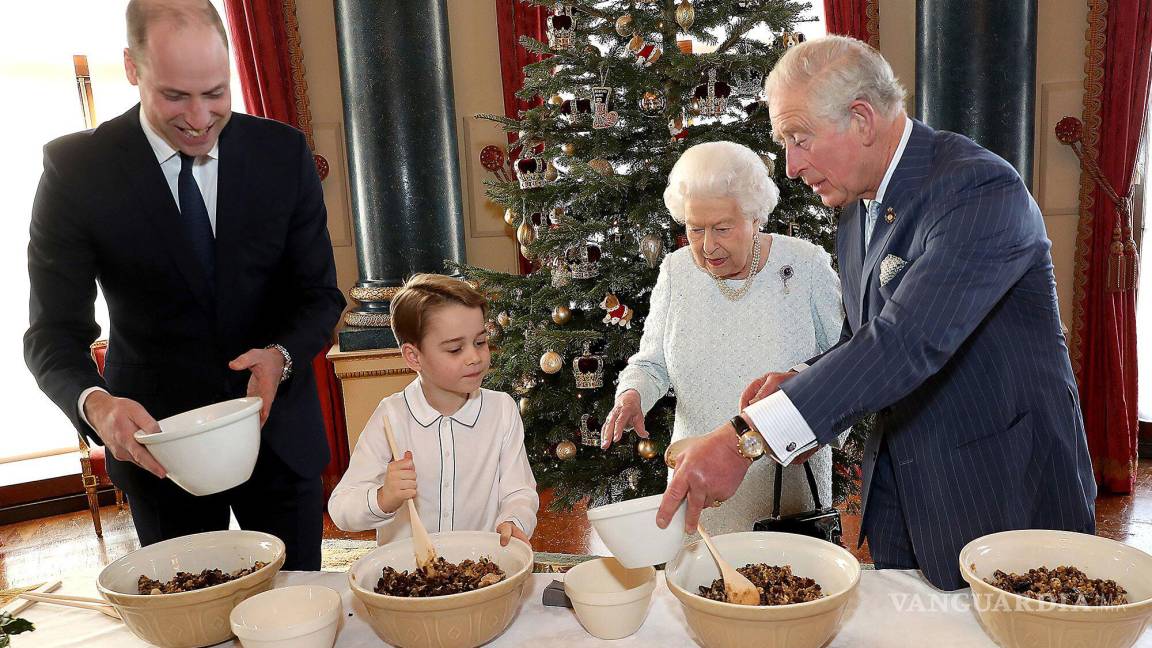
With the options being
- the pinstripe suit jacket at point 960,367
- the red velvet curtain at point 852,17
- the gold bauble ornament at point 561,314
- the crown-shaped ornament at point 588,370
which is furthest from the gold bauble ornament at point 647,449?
the red velvet curtain at point 852,17

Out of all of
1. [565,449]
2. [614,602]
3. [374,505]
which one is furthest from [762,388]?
[565,449]

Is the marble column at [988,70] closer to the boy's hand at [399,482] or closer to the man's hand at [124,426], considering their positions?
the boy's hand at [399,482]

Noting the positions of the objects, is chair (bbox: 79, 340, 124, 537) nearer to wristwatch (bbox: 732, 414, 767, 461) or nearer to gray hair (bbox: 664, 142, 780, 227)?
gray hair (bbox: 664, 142, 780, 227)

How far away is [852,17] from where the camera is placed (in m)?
4.86

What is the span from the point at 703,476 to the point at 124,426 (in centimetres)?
96

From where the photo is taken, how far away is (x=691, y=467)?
4.33 feet

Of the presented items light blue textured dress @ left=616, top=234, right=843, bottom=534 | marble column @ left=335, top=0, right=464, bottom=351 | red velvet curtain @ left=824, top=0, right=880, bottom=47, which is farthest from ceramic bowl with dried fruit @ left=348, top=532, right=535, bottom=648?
red velvet curtain @ left=824, top=0, right=880, bottom=47

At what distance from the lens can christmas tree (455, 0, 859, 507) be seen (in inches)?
129

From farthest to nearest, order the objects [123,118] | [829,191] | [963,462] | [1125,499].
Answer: [1125,499] → [123,118] → [829,191] → [963,462]

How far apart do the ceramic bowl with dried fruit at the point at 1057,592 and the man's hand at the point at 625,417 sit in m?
0.89

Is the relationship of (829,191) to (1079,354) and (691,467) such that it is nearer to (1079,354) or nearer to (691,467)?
(691,467)

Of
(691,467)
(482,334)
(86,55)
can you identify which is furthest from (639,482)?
(86,55)

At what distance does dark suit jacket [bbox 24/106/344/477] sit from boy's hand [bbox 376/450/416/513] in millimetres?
404

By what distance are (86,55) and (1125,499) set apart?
590cm
